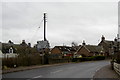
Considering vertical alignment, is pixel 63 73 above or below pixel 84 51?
below

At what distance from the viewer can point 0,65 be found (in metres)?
30.2

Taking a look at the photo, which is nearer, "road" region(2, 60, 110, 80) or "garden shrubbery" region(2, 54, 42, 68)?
"road" region(2, 60, 110, 80)

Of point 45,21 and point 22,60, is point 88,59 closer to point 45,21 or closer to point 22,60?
point 45,21

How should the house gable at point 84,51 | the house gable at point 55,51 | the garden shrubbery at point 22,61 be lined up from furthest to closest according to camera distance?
the house gable at point 55,51 < the house gable at point 84,51 < the garden shrubbery at point 22,61

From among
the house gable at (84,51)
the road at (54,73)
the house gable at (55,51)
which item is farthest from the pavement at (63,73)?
the house gable at (55,51)

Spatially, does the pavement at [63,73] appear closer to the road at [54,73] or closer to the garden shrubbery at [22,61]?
the road at [54,73]

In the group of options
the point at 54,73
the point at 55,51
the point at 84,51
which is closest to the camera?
the point at 54,73

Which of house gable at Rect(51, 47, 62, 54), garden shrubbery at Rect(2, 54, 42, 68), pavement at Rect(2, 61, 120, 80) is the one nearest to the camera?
pavement at Rect(2, 61, 120, 80)

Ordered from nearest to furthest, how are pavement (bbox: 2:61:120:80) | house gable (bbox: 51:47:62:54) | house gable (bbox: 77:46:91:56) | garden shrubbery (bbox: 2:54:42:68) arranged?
1. pavement (bbox: 2:61:120:80)
2. garden shrubbery (bbox: 2:54:42:68)
3. house gable (bbox: 77:46:91:56)
4. house gable (bbox: 51:47:62:54)

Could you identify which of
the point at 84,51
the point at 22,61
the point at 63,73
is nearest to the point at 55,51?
the point at 84,51

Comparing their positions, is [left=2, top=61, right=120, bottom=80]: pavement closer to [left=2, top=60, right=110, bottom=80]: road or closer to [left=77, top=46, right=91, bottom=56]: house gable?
[left=2, top=60, right=110, bottom=80]: road

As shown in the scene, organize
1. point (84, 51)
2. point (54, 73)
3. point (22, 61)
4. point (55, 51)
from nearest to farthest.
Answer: point (54, 73)
point (22, 61)
point (84, 51)
point (55, 51)

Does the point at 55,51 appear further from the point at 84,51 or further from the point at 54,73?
the point at 54,73

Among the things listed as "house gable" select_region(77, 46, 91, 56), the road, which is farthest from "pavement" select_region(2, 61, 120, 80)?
"house gable" select_region(77, 46, 91, 56)
